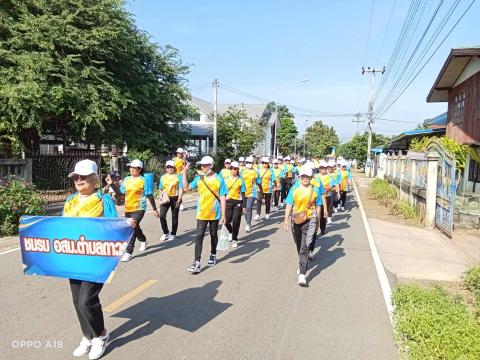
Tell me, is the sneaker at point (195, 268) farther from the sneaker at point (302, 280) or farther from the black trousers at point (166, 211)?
the black trousers at point (166, 211)

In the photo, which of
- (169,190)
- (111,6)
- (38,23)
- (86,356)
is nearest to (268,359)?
(86,356)

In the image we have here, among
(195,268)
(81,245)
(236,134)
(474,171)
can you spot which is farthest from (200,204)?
(236,134)

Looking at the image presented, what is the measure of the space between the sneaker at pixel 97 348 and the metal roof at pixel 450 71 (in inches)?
619

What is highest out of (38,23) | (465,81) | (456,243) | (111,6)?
(111,6)

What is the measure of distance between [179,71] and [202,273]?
18.5 meters

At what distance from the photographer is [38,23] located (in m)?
15.3

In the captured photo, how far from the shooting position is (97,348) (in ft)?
12.5

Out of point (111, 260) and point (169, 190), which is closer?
point (111, 260)

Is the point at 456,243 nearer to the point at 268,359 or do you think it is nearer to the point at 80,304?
the point at 268,359

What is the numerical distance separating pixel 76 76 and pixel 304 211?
12.9 metres

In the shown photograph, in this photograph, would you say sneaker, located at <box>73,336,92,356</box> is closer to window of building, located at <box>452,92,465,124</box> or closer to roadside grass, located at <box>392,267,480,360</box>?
roadside grass, located at <box>392,267,480,360</box>

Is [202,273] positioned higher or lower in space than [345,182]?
lower

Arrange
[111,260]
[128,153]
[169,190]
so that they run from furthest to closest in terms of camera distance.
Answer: [128,153] < [169,190] < [111,260]

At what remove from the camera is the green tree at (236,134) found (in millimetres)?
32344
